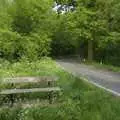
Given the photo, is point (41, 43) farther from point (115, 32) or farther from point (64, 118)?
point (64, 118)

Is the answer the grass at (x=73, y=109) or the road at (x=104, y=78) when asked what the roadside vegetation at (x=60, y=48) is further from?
the road at (x=104, y=78)

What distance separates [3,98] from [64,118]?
7.97 ft

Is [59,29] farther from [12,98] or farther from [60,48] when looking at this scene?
[12,98]

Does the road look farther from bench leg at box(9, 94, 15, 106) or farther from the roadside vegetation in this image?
bench leg at box(9, 94, 15, 106)

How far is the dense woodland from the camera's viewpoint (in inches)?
858

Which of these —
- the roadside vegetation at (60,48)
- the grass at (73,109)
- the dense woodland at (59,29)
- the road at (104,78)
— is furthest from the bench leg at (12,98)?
the dense woodland at (59,29)

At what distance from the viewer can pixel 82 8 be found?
128 feet

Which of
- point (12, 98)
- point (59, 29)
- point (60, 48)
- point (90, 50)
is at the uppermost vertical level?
point (59, 29)

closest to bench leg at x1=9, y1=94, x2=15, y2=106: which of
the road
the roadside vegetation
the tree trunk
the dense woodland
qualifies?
the roadside vegetation

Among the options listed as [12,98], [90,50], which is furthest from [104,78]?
[90,50]

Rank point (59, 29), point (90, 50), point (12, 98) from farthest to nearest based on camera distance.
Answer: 1. point (59, 29)
2. point (90, 50)
3. point (12, 98)

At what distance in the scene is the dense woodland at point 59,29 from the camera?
21.8m

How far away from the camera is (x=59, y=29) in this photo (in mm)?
47562

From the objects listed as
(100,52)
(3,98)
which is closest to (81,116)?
(3,98)
